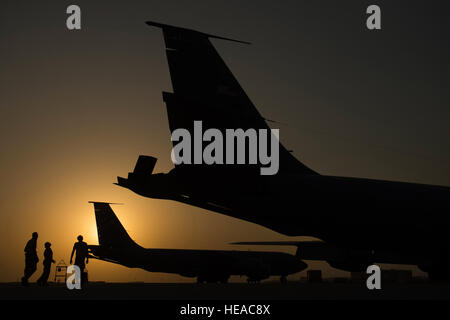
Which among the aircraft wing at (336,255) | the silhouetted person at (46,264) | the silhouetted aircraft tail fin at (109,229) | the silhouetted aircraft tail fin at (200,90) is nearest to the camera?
the silhouetted aircraft tail fin at (200,90)

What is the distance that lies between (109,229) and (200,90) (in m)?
28.7

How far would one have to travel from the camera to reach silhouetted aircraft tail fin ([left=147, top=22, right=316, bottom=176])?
50.2 feet

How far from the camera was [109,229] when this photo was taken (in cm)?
4300

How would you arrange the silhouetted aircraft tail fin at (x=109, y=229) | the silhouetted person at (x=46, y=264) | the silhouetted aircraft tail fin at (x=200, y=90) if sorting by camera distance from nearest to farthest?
the silhouetted aircraft tail fin at (x=200, y=90), the silhouetted person at (x=46, y=264), the silhouetted aircraft tail fin at (x=109, y=229)

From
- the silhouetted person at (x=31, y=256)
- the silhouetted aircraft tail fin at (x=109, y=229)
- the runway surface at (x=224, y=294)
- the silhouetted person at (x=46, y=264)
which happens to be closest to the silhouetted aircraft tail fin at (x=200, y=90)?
the runway surface at (x=224, y=294)

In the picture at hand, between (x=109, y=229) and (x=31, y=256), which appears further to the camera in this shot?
(x=109, y=229)

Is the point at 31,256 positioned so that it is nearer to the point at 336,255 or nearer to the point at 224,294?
the point at 224,294

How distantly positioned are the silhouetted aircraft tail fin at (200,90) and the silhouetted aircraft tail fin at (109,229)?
91.1 feet

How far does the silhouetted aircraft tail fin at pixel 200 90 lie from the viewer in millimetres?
15312

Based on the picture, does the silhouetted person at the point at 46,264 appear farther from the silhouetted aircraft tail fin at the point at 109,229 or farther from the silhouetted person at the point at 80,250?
the silhouetted aircraft tail fin at the point at 109,229

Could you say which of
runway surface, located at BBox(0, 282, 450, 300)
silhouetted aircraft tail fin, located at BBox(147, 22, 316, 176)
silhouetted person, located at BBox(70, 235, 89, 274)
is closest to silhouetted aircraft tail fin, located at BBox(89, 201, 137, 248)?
silhouetted person, located at BBox(70, 235, 89, 274)

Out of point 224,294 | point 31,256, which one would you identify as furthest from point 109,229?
point 224,294

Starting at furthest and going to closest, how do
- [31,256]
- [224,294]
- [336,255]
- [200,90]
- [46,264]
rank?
[336,255] < [46,264] < [31,256] < [200,90] < [224,294]
